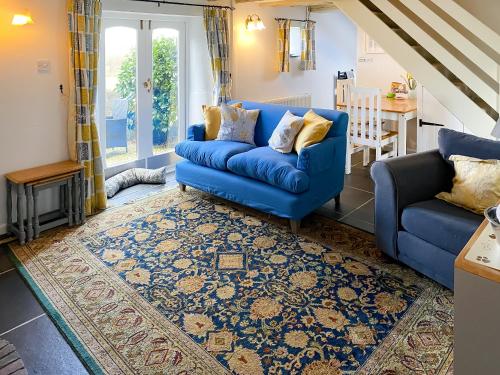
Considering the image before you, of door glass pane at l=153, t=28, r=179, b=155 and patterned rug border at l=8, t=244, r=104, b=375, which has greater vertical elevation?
door glass pane at l=153, t=28, r=179, b=155

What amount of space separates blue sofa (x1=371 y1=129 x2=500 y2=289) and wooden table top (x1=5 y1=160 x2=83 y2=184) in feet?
8.06

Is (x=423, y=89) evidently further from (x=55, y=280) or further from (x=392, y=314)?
(x=55, y=280)

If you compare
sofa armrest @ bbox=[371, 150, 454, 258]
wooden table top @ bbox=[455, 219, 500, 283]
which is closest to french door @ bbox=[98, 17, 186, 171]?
sofa armrest @ bbox=[371, 150, 454, 258]

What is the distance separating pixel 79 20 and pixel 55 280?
2.20 metres

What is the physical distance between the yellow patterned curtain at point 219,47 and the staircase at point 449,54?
1.69 m

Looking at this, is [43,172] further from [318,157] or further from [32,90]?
[318,157]

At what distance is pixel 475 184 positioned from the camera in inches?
99.2

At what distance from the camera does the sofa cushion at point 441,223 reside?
232 cm

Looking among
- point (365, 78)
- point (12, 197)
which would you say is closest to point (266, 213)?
point (12, 197)

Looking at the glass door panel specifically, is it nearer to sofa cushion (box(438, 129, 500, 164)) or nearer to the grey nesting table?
the grey nesting table

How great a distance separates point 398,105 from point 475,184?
257cm

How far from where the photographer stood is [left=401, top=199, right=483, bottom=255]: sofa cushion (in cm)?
232

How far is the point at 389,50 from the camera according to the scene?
3635 millimetres

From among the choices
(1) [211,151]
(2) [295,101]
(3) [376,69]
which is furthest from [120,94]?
(3) [376,69]
